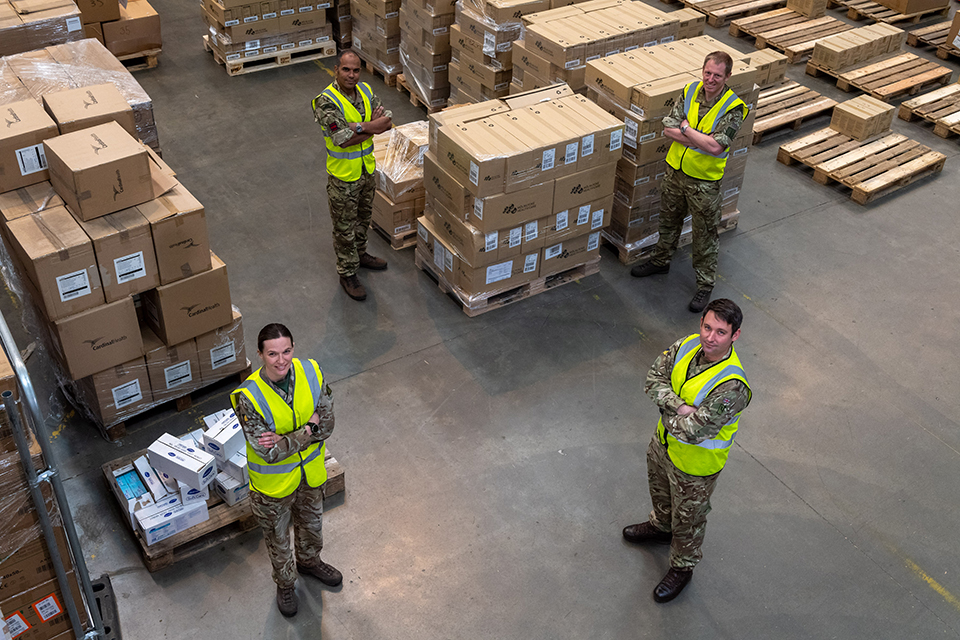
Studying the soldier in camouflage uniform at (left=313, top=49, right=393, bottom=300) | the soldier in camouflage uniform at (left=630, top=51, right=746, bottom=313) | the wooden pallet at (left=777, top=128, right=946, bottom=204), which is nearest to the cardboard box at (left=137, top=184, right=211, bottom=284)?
the soldier in camouflage uniform at (left=313, top=49, right=393, bottom=300)

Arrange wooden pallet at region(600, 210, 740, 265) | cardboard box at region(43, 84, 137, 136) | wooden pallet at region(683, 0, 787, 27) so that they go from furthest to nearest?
wooden pallet at region(683, 0, 787, 27) < wooden pallet at region(600, 210, 740, 265) < cardboard box at region(43, 84, 137, 136)

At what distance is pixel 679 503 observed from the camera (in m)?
4.92

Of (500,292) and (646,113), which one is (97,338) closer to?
(500,292)

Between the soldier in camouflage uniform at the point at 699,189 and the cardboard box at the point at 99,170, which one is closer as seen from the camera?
the cardboard box at the point at 99,170

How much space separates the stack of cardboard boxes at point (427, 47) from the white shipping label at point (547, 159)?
353 cm

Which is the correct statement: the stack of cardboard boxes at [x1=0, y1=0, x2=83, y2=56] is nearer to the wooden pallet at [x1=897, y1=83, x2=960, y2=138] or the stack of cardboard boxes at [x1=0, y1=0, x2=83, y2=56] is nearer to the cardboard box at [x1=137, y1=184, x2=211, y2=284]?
the cardboard box at [x1=137, y1=184, x2=211, y2=284]

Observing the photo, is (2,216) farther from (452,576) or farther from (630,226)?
(630,226)

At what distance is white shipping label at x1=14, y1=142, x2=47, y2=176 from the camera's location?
549 cm

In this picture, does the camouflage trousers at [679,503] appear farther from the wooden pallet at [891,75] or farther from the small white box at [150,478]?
the wooden pallet at [891,75]

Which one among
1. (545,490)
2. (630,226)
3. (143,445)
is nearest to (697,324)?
(630,226)

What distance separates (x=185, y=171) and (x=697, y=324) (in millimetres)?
5256

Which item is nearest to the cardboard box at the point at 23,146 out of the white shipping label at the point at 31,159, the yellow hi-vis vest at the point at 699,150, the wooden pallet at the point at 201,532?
the white shipping label at the point at 31,159

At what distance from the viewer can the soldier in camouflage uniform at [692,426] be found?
437cm

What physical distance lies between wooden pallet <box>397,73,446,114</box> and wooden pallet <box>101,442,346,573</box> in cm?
567
